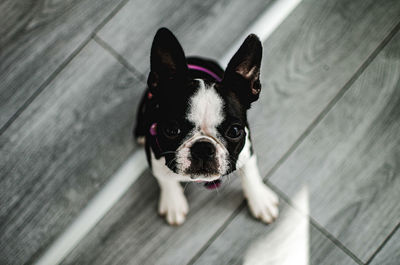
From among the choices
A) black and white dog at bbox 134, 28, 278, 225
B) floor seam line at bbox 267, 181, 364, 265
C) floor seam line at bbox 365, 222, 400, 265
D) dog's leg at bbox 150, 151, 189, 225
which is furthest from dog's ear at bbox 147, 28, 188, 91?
floor seam line at bbox 365, 222, 400, 265

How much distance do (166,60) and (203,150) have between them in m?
0.38

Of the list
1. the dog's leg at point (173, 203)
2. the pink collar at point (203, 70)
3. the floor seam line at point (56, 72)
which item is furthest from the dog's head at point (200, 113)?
the floor seam line at point (56, 72)

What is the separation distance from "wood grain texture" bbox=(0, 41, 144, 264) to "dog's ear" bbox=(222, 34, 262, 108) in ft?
2.90

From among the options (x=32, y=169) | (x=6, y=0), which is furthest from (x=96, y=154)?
(x=6, y=0)

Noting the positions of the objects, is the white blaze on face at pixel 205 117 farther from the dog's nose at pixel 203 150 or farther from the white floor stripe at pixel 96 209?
the white floor stripe at pixel 96 209

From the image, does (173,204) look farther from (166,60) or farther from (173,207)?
(166,60)

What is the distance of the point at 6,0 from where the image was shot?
2.32 m

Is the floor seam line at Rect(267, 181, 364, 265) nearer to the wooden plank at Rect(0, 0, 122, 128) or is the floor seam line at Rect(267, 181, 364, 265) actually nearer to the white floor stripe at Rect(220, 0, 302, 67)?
the white floor stripe at Rect(220, 0, 302, 67)

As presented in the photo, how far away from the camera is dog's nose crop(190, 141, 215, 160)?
1417 millimetres

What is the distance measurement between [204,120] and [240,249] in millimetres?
926

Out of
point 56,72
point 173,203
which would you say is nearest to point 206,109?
point 173,203

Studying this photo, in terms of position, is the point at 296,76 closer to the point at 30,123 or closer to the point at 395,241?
the point at 395,241

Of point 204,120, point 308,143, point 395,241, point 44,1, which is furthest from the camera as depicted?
point 44,1

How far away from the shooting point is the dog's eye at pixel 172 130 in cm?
146
